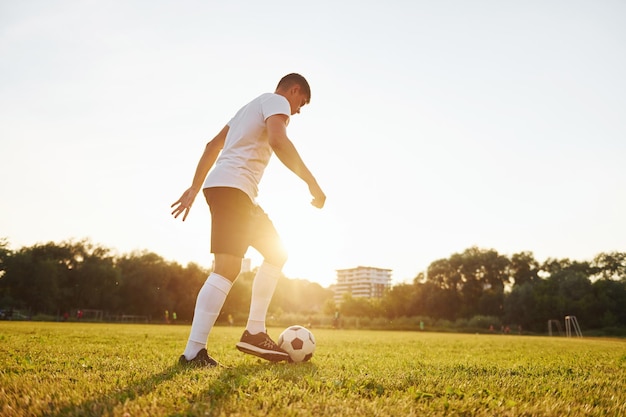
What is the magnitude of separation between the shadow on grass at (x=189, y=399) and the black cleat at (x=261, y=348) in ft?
2.39

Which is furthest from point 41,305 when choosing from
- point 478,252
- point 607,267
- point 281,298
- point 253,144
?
point 607,267

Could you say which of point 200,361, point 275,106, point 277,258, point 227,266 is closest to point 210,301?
point 227,266

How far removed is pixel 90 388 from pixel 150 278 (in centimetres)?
6786

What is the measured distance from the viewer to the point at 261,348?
4238mm

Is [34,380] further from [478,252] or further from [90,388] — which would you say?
[478,252]

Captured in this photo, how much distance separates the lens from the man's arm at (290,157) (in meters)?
4.02

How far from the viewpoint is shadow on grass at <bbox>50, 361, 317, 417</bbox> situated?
6.68 feet

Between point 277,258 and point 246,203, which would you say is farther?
point 277,258

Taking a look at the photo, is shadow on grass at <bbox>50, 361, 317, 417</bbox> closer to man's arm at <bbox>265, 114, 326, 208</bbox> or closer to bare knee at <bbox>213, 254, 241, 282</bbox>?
bare knee at <bbox>213, 254, 241, 282</bbox>

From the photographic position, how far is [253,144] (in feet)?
14.1

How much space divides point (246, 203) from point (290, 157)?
0.59m

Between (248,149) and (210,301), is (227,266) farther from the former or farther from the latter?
(248,149)

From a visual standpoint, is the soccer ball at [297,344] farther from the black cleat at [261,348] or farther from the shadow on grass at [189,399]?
the shadow on grass at [189,399]

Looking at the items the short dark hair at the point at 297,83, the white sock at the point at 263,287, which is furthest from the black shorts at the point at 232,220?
the short dark hair at the point at 297,83
